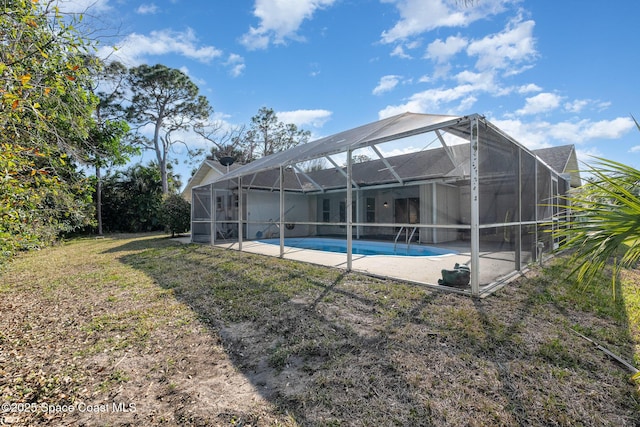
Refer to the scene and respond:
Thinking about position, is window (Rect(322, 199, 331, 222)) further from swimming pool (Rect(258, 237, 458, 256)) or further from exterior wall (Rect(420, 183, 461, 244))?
exterior wall (Rect(420, 183, 461, 244))

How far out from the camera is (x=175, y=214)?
12.9 metres

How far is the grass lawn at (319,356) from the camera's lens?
1805 mm

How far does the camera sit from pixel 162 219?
12969 mm

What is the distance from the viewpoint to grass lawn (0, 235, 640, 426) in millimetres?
1805

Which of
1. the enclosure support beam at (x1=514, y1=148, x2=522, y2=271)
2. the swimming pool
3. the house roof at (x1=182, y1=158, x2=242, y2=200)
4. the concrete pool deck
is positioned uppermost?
the house roof at (x1=182, y1=158, x2=242, y2=200)

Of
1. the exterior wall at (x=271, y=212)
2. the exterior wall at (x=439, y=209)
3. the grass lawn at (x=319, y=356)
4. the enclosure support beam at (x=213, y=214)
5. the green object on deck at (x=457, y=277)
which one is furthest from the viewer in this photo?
the exterior wall at (x=271, y=212)

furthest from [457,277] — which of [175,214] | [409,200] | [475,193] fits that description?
[175,214]

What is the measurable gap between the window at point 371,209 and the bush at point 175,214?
27.3ft

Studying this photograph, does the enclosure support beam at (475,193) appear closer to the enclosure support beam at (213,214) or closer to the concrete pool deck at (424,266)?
the concrete pool deck at (424,266)

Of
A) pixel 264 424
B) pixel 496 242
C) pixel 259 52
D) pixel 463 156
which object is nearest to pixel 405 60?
pixel 463 156

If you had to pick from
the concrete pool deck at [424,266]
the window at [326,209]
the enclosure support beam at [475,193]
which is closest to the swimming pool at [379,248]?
the concrete pool deck at [424,266]

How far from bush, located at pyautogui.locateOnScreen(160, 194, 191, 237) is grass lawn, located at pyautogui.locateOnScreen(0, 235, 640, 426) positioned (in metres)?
8.54

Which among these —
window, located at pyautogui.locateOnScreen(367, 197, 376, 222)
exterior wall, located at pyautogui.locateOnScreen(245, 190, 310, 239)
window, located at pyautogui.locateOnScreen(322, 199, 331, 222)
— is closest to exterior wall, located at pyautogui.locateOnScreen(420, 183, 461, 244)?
window, located at pyautogui.locateOnScreen(367, 197, 376, 222)

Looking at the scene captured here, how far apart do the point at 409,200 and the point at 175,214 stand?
1027 cm
